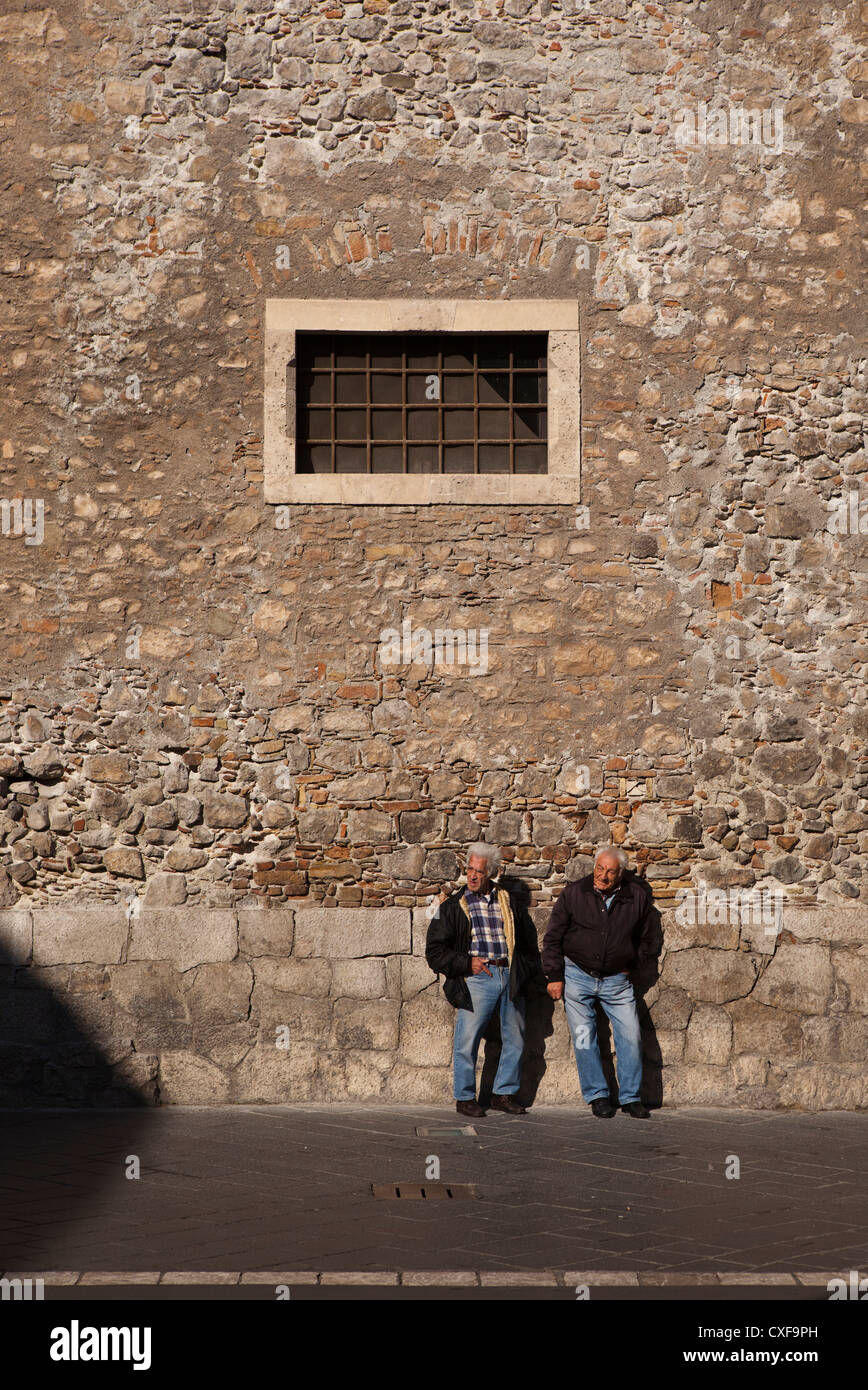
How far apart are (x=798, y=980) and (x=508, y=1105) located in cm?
175

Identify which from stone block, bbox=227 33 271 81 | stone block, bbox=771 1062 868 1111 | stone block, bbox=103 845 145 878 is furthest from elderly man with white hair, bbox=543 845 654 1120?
stone block, bbox=227 33 271 81

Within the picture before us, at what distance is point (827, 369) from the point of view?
7.85 m

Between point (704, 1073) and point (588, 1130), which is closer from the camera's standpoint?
point (588, 1130)

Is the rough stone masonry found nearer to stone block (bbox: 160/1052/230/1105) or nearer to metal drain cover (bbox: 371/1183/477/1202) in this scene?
stone block (bbox: 160/1052/230/1105)

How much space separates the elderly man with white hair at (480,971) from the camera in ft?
23.6

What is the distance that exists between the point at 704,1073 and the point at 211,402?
4645 mm

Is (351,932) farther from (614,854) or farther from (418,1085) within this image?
(614,854)

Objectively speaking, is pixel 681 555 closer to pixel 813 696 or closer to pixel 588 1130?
pixel 813 696

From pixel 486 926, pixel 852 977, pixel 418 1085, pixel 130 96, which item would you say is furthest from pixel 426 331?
pixel 852 977

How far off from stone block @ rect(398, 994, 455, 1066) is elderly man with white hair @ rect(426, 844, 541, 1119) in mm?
139

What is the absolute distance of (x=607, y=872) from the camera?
7.25 m

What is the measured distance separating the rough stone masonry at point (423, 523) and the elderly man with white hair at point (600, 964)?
11.7 inches

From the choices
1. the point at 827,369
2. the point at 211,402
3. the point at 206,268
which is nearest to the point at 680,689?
the point at 827,369

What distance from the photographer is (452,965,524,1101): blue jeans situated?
7.22 meters
